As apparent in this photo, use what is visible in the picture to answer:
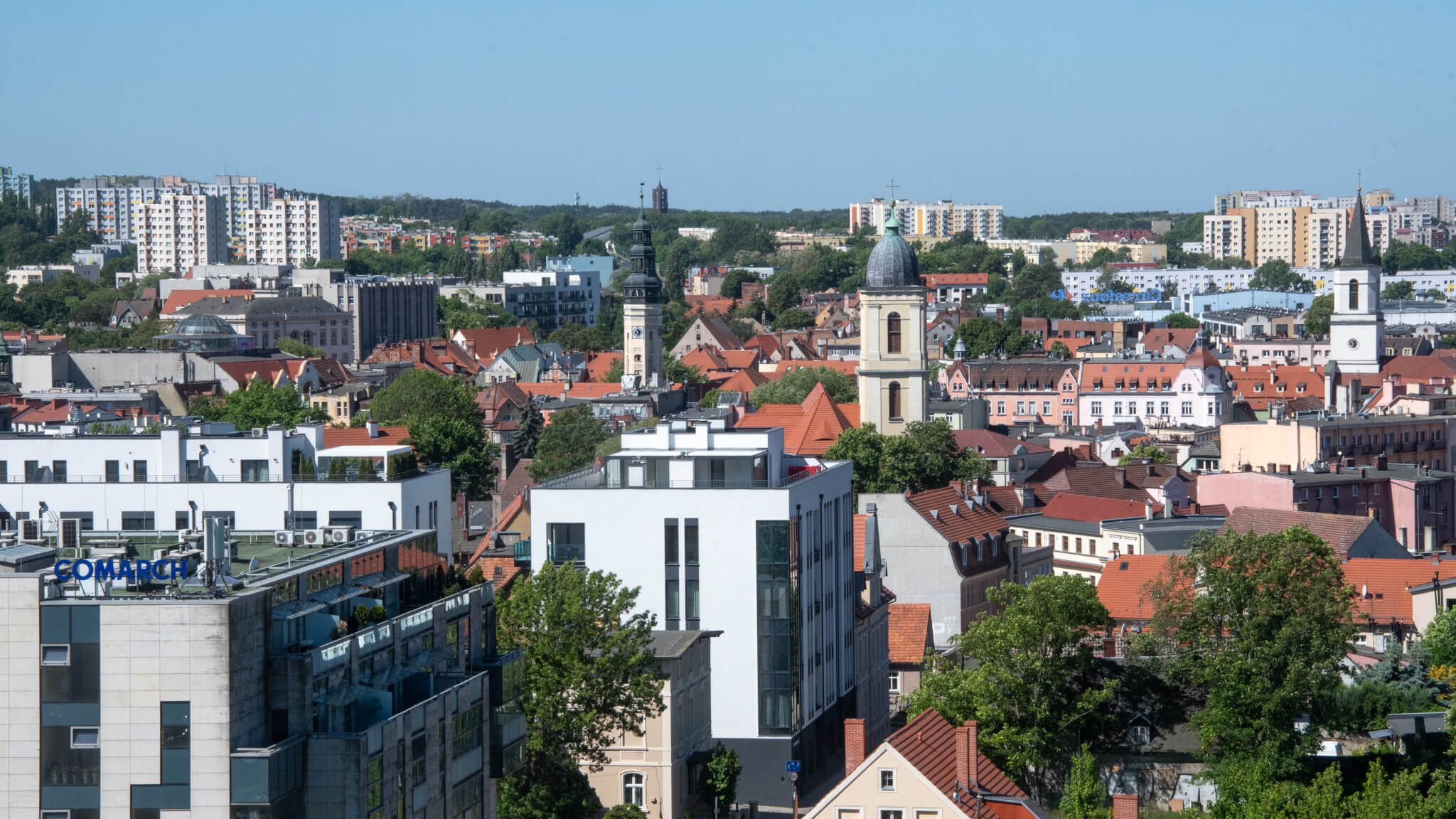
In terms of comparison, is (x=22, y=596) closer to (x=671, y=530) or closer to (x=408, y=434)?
(x=671, y=530)

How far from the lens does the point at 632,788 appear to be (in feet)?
124

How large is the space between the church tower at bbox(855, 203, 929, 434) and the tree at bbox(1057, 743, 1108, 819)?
4027cm

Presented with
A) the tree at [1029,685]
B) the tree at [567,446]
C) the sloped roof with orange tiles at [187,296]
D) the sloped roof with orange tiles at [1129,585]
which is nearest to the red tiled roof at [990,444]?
the tree at [567,446]

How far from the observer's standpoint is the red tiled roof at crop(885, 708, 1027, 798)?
3162cm

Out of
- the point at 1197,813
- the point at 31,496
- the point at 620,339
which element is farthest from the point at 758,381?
the point at 1197,813

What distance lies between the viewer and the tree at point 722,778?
38562mm

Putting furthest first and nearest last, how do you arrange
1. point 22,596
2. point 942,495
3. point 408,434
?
point 408,434, point 942,495, point 22,596

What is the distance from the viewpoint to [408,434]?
8388cm

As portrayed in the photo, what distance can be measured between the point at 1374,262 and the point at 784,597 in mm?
94296

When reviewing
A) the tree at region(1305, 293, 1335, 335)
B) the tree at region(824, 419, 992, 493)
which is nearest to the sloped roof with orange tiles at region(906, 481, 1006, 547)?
the tree at region(824, 419, 992, 493)

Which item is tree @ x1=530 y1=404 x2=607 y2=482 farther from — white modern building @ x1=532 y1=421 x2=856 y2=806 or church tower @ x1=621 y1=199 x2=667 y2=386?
white modern building @ x1=532 y1=421 x2=856 y2=806

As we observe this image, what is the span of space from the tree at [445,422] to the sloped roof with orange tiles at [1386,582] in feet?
101

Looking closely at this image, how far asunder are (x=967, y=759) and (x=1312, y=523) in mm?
30104

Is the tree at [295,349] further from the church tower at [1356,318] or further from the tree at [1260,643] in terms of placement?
the tree at [1260,643]
